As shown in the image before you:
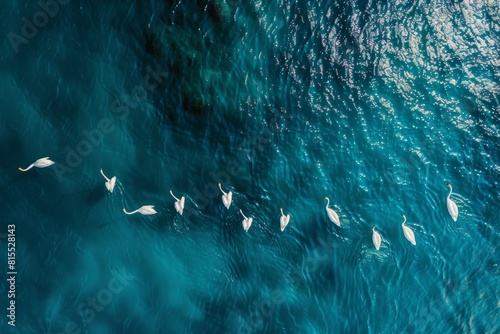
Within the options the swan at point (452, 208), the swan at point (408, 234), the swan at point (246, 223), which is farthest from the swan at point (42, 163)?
the swan at point (452, 208)

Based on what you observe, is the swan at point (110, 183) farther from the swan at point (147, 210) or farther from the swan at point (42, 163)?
the swan at point (42, 163)

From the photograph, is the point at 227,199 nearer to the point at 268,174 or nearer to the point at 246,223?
the point at 246,223

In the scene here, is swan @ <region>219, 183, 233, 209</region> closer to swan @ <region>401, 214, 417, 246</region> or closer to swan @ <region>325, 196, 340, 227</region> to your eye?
swan @ <region>325, 196, 340, 227</region>

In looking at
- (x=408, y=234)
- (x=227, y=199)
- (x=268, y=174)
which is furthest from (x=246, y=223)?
(x=408, y=234)

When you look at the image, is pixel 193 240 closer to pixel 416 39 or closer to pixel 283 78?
→ pixel 283 78

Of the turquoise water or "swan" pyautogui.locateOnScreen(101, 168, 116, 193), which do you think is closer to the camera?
"swan" pyautogui.locateOnScreen(101, 168, 116, 193)

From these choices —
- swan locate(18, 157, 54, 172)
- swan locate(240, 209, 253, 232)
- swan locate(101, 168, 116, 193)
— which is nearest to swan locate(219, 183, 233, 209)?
swan locate(240, 209, 253, 232)

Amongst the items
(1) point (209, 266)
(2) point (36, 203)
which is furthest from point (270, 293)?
(2) point (36, 203)

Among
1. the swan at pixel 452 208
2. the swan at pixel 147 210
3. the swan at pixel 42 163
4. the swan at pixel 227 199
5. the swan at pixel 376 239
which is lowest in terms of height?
the swan at pixel 452 208
